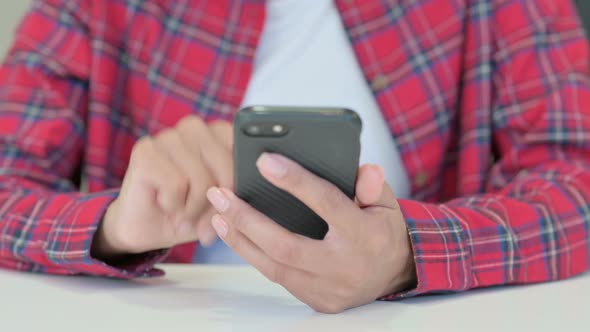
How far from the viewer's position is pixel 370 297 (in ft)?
1.77

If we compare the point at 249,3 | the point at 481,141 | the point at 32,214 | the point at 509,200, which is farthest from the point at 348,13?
the point at 32,214

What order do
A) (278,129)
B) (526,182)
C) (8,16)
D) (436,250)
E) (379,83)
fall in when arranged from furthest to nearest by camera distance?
(8,16) < (379,83) < (526,182) < (436,250) < (278,129)

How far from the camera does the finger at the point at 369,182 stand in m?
0.48

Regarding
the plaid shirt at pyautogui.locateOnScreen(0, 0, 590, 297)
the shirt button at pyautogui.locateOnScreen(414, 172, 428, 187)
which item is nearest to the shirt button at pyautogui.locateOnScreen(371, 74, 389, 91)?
the plaid shirt at pyautogui.locateOnScreen(0, 0, 590, 297)

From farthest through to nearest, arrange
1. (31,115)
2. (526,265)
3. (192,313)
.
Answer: (31,115)
(526,265)
(192,313)

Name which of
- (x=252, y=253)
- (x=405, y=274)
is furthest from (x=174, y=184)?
(x=405, y=274)

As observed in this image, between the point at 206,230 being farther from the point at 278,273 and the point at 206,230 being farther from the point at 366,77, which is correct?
the point at 366,77

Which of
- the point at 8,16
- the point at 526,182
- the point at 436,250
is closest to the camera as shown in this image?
the point at 436,250

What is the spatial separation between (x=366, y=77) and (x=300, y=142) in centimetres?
45

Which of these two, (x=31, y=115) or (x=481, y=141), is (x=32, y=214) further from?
(x=481, y=141)

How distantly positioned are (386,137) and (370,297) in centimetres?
38

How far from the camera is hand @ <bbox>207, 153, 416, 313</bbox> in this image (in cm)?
46

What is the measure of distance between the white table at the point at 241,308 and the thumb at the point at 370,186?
9cm

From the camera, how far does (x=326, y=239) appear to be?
0.49 m
